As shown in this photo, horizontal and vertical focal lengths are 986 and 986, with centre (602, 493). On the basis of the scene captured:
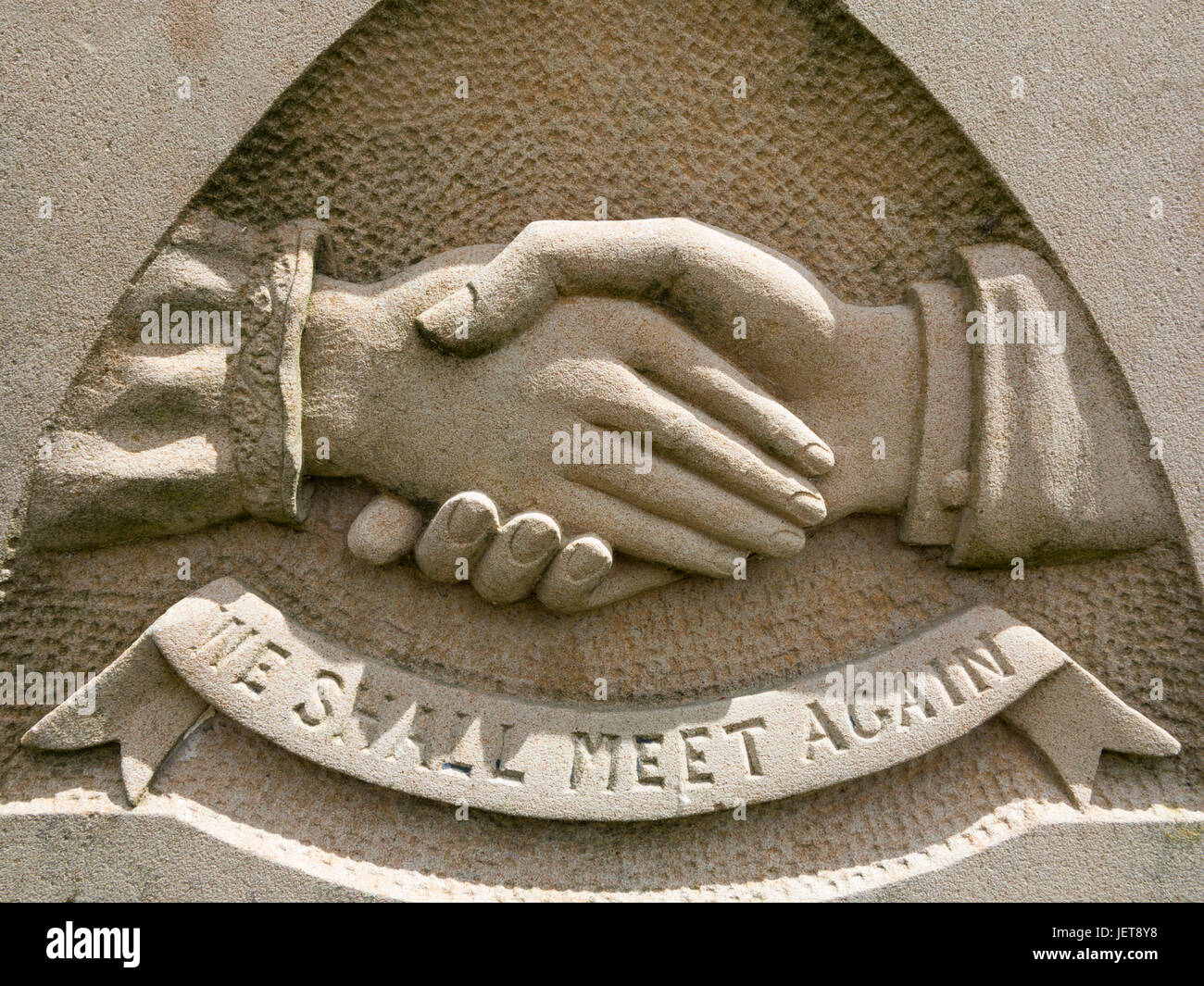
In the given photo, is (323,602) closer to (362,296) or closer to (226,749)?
(226,749)

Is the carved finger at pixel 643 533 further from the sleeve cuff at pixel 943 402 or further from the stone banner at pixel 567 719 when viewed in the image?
the sleeve cuff at pixel 943 402

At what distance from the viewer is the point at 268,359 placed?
1767 millimetres

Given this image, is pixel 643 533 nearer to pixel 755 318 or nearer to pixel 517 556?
pixel 517 556

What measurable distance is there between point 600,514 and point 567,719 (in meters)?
0.39

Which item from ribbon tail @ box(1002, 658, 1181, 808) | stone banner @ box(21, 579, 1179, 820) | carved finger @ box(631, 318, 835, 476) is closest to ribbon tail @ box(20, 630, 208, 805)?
stone banner @ box(21, 579, 1179, 820)

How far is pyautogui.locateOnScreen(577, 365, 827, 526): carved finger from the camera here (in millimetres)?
1769

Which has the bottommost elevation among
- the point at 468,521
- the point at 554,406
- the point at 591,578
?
Answer: the point at 591,578

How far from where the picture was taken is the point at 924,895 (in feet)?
6.01

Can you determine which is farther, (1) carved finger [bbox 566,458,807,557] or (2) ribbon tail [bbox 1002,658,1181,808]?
(2) ribbon tail [bbox 1002,658,1181,808]

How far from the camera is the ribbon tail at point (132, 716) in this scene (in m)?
1.78

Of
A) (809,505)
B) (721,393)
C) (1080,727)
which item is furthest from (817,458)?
(1080,727)

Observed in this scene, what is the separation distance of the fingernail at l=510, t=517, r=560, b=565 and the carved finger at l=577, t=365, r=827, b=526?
210 mm

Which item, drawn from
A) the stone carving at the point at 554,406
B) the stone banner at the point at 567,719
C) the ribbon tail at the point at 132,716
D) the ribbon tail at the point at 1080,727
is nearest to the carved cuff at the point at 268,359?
the stone carving at the point at 554,406

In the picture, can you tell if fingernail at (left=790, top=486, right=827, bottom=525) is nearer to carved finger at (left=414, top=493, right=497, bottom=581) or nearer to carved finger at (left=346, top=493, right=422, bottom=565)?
carved finger at (left=414, top=493, right=497, bottom=581)
